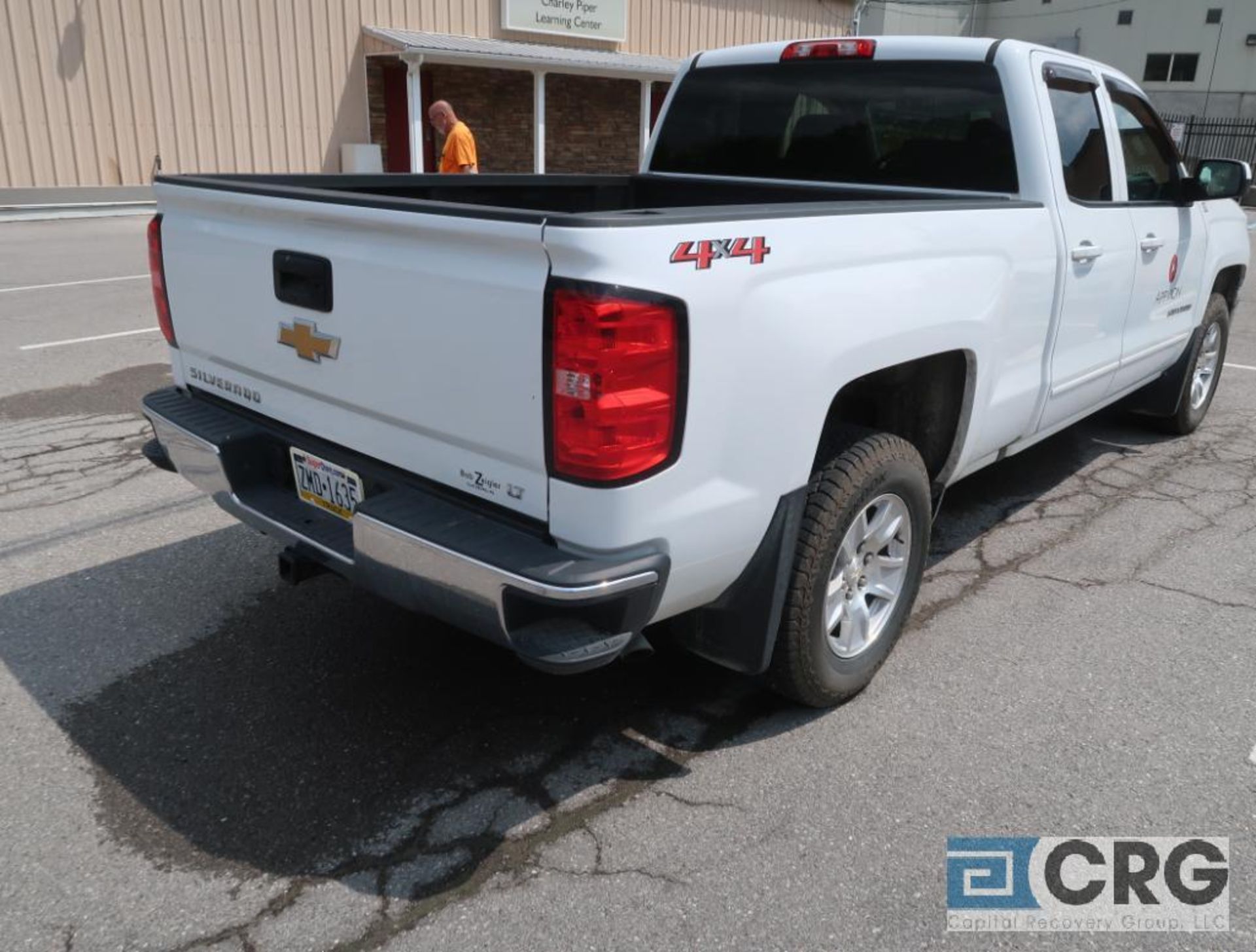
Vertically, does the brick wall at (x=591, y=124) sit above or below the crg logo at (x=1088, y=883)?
above

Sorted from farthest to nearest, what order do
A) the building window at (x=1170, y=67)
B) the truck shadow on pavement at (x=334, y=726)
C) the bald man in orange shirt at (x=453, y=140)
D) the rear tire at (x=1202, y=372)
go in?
the building window at (x=1170, y=67) < the bald man in orange shirt at (x=453, y=140) < the rear tire at (x=1202, y=372) < the truck shadow on pavement at (x=334, y=726)

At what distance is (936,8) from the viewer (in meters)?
44.0

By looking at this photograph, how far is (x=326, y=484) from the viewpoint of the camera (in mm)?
3074

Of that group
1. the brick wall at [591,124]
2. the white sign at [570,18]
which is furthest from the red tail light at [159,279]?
the brick wall at [591,124]

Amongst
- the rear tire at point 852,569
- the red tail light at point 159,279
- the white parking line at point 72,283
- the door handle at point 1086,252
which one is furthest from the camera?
the white parking line at point 72,283

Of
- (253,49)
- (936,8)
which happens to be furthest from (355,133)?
(936,8)

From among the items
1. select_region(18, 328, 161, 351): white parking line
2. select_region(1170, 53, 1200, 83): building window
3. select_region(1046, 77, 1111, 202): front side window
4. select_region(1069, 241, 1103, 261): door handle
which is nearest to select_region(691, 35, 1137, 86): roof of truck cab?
select_region(1046, 77, 1111, 202): front side window

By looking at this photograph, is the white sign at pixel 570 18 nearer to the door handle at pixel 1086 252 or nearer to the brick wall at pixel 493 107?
the brick wall at pixel 493 107

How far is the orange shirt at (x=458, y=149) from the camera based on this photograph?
36.3 feet

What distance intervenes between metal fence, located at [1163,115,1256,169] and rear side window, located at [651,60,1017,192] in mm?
34765

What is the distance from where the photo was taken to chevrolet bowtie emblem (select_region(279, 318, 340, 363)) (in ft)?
9.52

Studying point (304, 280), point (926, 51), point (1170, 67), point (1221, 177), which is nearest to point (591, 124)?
point (1221, 177)

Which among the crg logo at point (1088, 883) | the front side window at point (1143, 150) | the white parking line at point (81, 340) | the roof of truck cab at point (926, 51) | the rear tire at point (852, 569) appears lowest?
the crg logo at point (1088, 883)

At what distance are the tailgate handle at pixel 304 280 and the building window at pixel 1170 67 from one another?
45.5 metres
